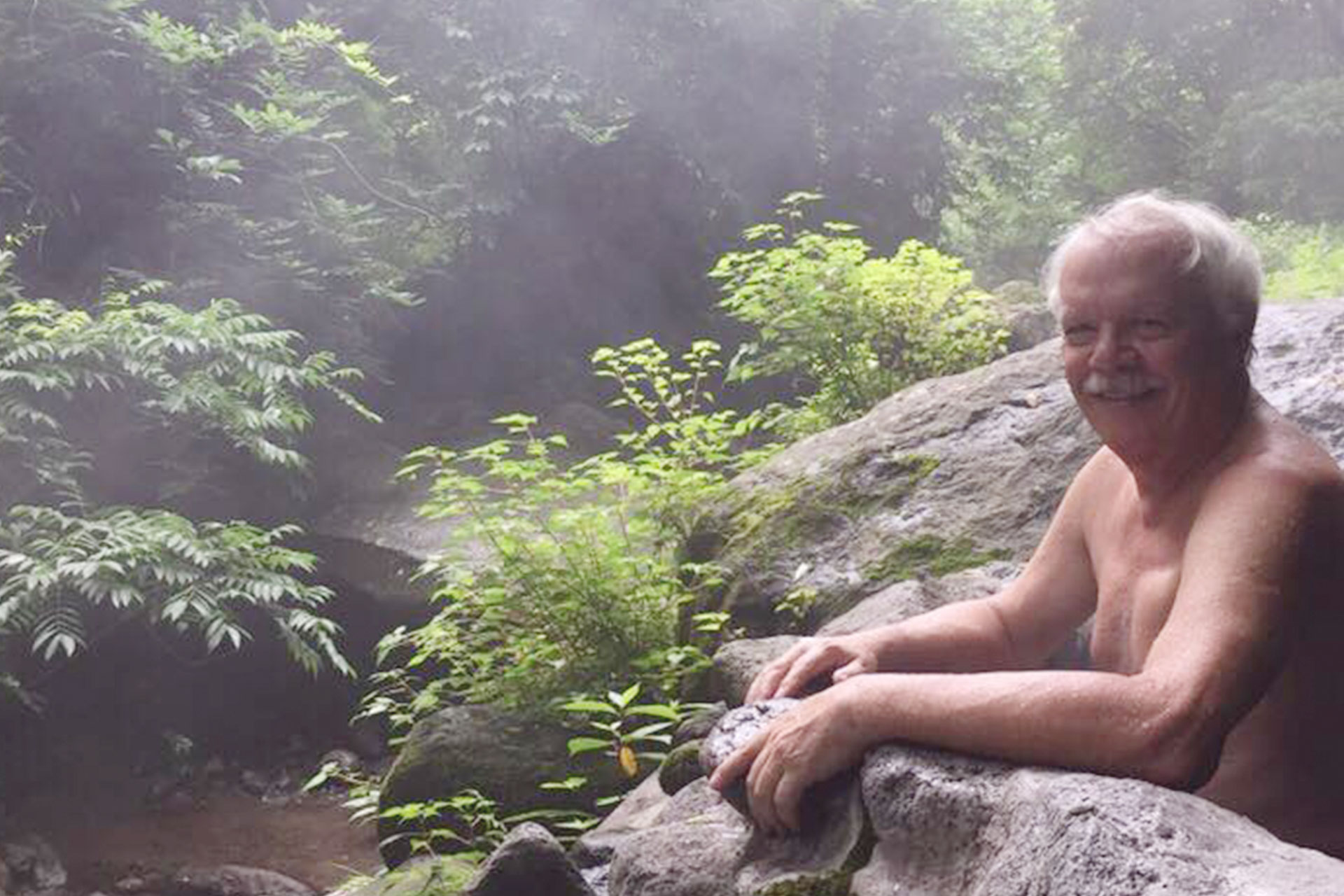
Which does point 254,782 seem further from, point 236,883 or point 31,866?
point 236,883

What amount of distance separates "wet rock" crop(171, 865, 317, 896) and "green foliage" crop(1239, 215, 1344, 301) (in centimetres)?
567

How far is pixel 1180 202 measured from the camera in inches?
83.8

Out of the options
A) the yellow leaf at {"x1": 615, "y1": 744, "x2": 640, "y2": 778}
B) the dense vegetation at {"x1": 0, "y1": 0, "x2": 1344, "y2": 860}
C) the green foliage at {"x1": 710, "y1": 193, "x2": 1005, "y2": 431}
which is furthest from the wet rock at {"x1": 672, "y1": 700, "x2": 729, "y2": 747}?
the green foliage at {"x1": 710, "y1": 193, "x2": 1005, "y2": 431}

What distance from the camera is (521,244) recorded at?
43.7 feet

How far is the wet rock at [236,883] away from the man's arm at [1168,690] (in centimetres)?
606

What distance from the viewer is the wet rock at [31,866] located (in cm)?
776

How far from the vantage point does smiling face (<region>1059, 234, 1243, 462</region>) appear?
2023mm

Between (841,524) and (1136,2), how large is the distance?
535 inches

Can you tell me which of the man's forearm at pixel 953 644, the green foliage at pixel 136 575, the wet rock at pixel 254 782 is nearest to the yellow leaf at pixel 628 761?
the man's forearm at pixel 953 644

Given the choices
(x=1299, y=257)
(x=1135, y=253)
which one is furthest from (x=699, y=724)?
(x=1299, y=257)

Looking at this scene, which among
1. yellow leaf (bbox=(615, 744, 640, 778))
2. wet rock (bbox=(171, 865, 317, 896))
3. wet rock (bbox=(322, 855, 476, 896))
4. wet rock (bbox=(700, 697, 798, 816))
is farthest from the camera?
wet rock (bbox=(171, 865, 317, 896))

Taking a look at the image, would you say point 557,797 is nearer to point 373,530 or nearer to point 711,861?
point 711,861

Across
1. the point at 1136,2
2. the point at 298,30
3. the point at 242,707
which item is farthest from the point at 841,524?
the point at 1136,2

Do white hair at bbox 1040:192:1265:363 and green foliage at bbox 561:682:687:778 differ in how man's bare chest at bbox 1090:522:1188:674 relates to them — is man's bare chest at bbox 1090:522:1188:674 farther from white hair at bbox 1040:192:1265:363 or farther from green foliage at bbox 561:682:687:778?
green foliage at bbox 561:682:687:778
